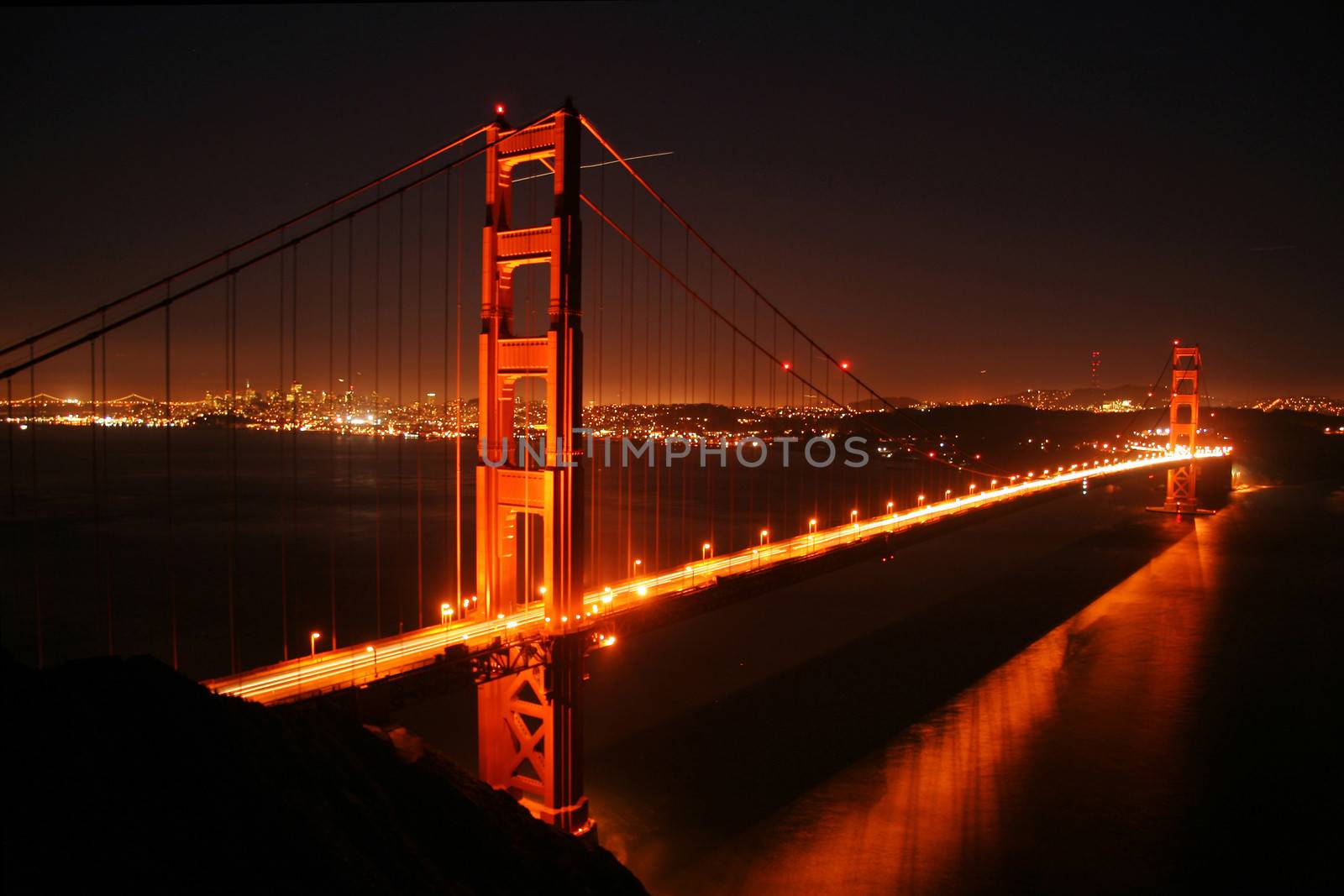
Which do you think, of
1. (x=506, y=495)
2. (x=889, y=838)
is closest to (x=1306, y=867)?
(x=889, y=838)

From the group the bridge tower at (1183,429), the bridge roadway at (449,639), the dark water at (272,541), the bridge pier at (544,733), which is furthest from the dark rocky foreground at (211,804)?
the bridge tower at (1183,429)

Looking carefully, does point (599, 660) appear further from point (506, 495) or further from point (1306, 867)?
point (1306, 867)

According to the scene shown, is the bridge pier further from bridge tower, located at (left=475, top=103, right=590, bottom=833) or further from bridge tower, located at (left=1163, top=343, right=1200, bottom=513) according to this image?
bridge tower, located at (left=1163, top=343, right=1200, bottom=513)

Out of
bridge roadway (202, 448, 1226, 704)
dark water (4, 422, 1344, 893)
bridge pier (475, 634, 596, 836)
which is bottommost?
dark water (4, 422, 1344, 893)

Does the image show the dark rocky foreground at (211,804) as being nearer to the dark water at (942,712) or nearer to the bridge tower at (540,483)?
the bridge tower at (540,483)

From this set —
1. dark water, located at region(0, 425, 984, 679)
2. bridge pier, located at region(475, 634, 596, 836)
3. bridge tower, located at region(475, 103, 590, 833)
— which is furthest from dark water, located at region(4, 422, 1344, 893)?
bridge tower, located at region(475, 103, 590, 833)

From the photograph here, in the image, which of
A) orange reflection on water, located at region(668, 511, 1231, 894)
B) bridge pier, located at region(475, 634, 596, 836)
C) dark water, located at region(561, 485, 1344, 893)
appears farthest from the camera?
dark water, located at region(561, 485, 1344, 893)

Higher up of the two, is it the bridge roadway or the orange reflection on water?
the bridge roadway
